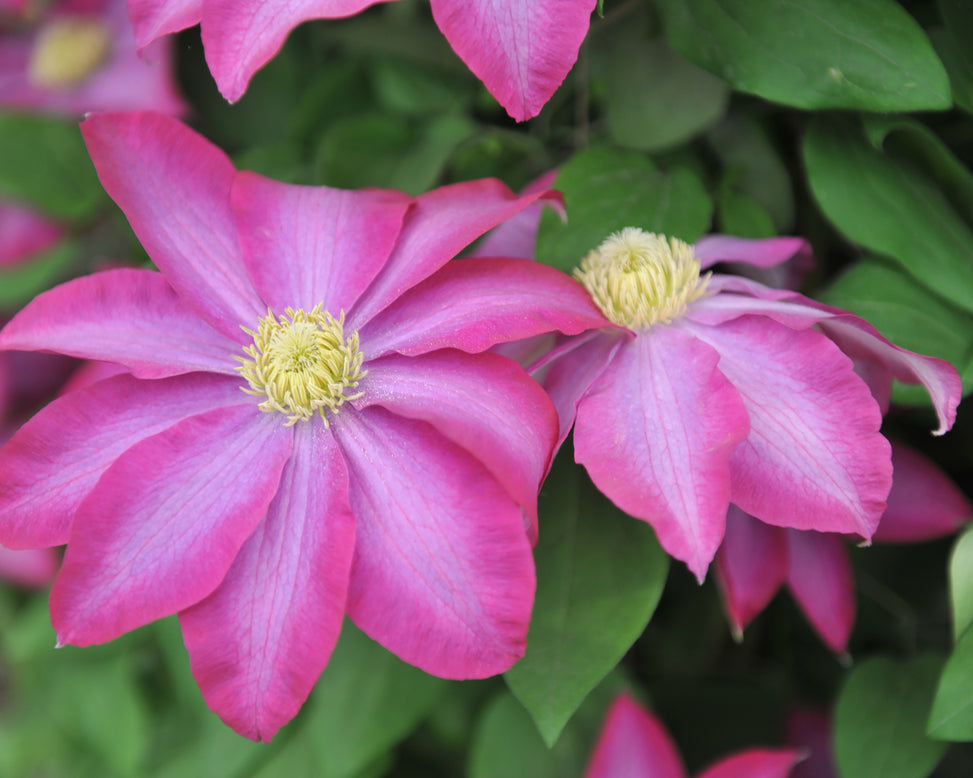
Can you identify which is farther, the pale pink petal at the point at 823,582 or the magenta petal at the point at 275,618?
the pale pink petal at the point at 823,582

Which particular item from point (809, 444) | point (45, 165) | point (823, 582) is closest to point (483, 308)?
point (809, 444)

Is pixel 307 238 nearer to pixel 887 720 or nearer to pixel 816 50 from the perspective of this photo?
pixel 816 50

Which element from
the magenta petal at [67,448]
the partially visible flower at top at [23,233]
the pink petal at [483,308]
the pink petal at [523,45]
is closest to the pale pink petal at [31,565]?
the partially visible flower at top at [23,233]

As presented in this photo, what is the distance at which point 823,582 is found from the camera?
1.55 feet

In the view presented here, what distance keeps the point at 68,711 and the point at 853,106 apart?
828 millimetres

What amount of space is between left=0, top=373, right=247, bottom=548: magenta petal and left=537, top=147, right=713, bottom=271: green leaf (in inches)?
8.1

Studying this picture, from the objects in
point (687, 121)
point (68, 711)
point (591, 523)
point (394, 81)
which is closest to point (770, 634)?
point (591, 523)

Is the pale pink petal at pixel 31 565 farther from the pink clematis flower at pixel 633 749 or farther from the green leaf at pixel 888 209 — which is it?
the green leaf at pixel 888 209

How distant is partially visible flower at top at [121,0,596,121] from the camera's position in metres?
0.34

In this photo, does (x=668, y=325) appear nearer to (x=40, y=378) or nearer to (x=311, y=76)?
(x=311, y=76)

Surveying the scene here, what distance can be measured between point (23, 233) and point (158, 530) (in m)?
0.45

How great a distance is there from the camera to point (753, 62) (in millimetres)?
424

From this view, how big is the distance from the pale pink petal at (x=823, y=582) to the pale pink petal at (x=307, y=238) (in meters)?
0.28

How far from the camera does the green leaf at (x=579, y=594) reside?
1.31 feet
